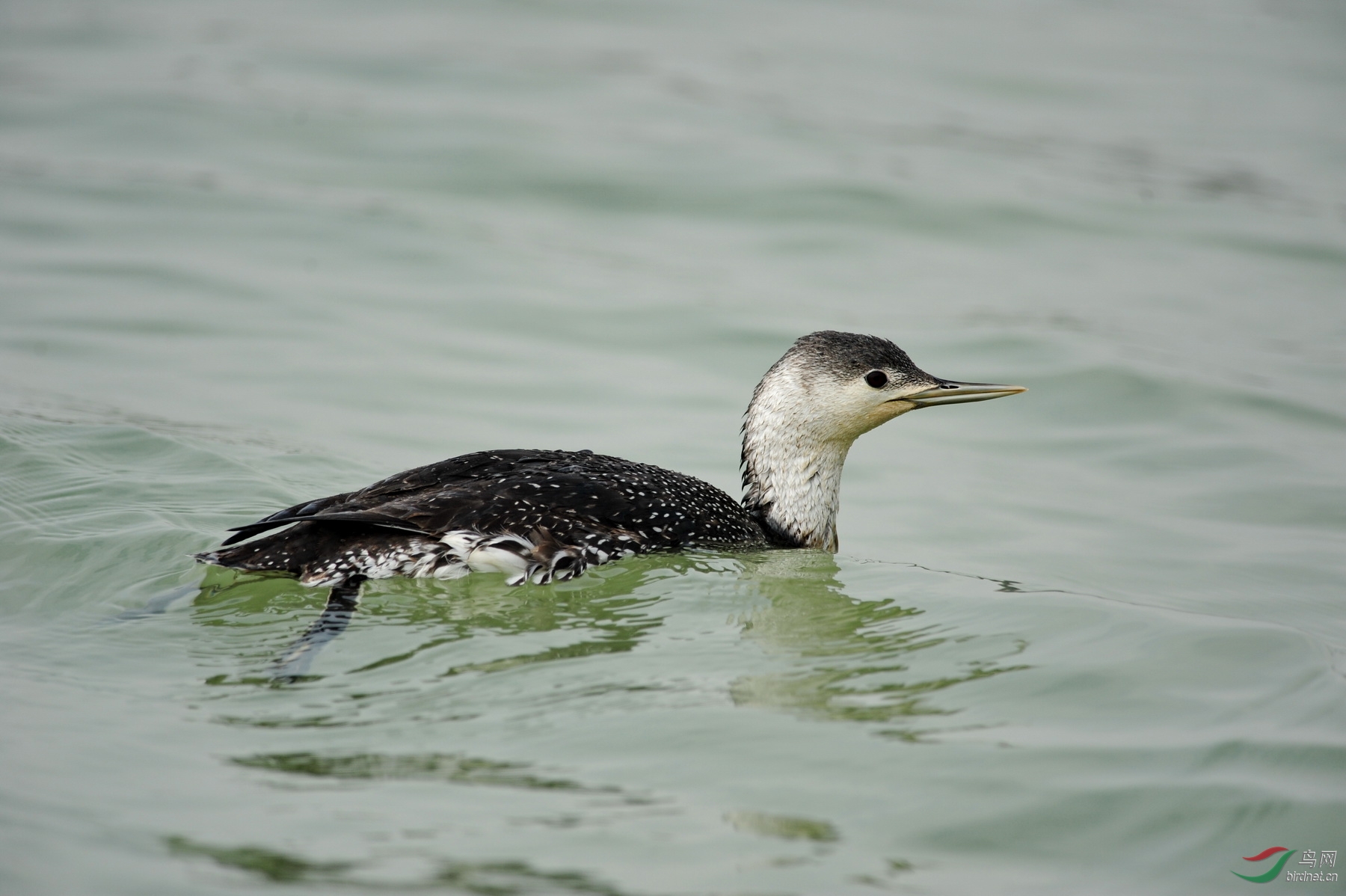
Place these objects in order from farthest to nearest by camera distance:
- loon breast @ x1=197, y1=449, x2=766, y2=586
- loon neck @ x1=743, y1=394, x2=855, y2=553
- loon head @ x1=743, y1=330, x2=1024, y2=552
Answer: loon neck @ x1=743, y1=394, x2=855, y2=553
loon head @ x1=743, y1=330, x2=1024, y2=552
loon breast @ x1=197, y1=449, x2=766, y2=586

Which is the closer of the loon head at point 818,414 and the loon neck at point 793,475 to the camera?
the loon head at point 818,414

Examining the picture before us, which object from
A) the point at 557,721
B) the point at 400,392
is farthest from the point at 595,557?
the point at 400,392

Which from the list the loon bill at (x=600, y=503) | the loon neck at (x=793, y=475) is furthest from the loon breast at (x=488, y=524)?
the loon neck at (x=793, y=475)

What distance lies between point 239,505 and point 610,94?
350 inches

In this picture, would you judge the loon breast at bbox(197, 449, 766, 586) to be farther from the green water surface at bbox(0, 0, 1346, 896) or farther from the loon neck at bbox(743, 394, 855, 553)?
the loon neck at bbox(743, 394, 855, 553)

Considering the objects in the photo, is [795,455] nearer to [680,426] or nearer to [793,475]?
[793,475]

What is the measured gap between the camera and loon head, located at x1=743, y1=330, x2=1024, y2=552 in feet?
21.1

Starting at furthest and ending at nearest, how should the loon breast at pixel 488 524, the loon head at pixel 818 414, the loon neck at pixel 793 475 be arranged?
the loon neck at pixel 793 475
the loon head at pixel 818 414
the loon breast at pixel 488 524

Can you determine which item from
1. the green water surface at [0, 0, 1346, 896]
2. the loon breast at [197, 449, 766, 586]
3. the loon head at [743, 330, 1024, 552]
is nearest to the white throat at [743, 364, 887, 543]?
the loon head at [743, 330, 1024, 552]

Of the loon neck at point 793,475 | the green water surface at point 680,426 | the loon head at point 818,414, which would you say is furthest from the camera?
the loon neck at point 793,475

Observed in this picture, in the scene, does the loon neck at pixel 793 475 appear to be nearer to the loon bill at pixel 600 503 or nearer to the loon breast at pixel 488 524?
the loon bill at pixel 600 503

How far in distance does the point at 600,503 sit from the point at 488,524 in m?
0.57

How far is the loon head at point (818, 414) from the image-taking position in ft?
21.1

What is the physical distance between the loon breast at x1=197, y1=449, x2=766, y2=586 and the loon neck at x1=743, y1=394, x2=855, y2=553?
18.5 inches
